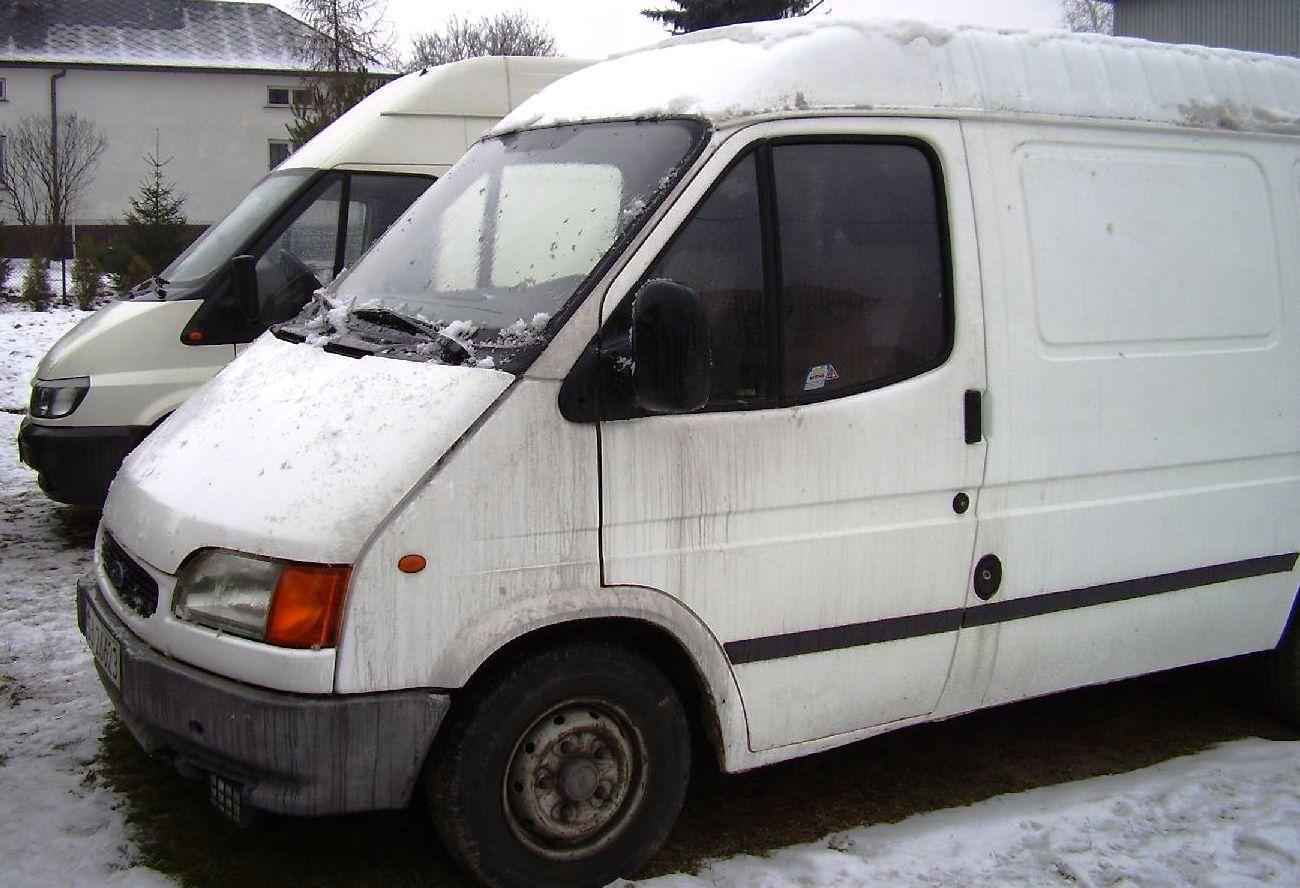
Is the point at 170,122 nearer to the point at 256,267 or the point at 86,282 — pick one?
the point at 86,282

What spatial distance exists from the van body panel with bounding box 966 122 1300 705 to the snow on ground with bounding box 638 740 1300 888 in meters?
0.39

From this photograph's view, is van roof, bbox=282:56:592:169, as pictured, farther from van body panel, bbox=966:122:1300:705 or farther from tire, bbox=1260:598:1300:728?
tire, bbox=1260:598:1300:728

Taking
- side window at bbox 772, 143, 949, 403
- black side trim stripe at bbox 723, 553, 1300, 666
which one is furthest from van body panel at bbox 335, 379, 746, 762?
side window at bbox 772, 143, 949, 403

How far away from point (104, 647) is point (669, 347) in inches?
74.1

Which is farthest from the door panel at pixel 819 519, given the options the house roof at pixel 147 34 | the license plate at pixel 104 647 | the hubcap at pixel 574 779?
the house roof at pixel 147 34

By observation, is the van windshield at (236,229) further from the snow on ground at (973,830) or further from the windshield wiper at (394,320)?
the windshield wiper at (394,320)

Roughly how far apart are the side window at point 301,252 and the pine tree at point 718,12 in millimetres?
13405

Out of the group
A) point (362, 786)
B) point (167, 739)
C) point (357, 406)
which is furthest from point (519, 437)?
point (167, 739)

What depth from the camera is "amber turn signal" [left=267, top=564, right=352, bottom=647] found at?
317cm

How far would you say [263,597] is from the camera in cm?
325

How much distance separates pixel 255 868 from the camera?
12.4 ft

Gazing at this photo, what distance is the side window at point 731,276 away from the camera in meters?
3.59

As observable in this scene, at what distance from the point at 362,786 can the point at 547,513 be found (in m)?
0.82

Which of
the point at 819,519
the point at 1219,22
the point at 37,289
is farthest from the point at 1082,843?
the point at 1219,22
